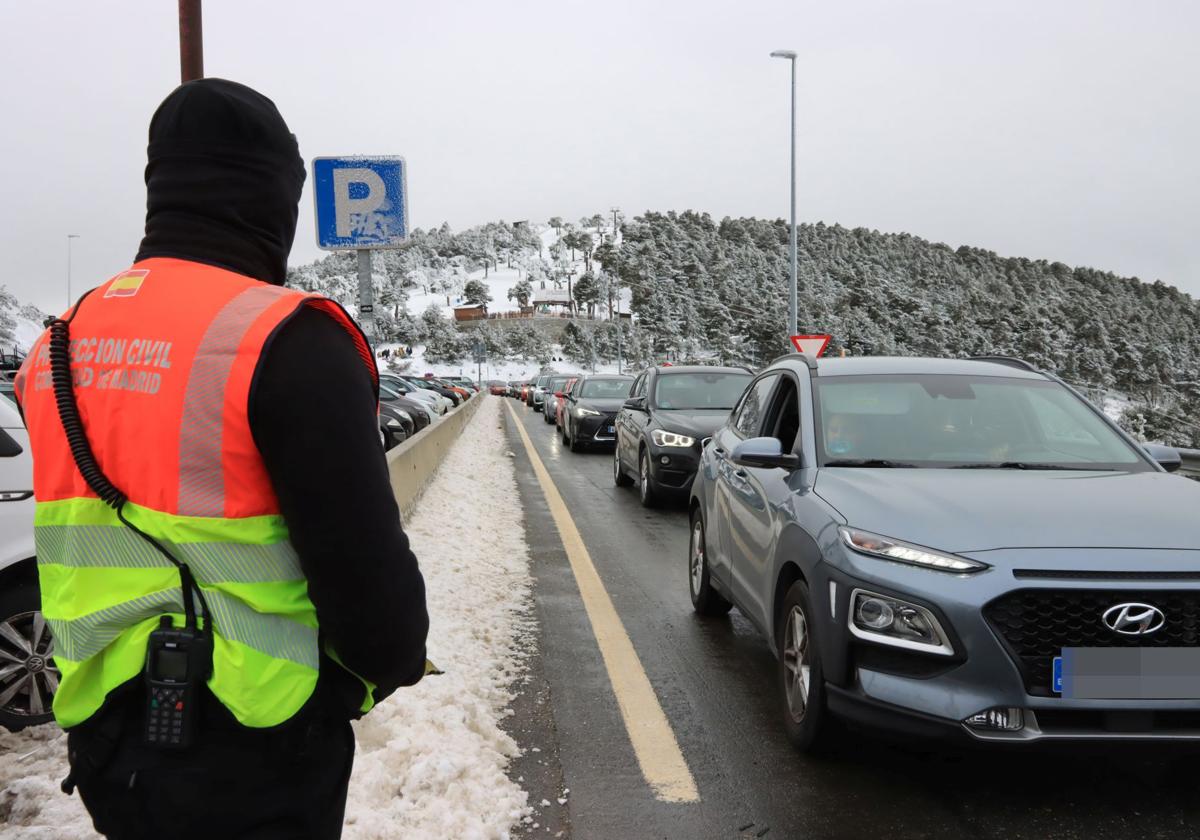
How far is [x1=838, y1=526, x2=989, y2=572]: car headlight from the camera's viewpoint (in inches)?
128

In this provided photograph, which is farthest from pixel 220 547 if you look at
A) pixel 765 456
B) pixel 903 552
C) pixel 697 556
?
pixel 697 556

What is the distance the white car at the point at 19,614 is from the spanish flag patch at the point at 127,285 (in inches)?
116

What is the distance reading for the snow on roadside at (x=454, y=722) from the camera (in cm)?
319

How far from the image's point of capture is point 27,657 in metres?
3.93

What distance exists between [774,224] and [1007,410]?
201534 millimetres

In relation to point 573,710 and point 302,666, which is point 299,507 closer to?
point 302,666

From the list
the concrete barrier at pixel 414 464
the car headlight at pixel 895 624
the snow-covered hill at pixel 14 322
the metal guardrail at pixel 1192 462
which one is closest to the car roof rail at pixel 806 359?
the car headlight at pixel 895 624

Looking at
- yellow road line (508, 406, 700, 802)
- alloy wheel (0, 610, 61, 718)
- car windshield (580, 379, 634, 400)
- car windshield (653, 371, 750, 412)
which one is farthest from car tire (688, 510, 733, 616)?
car windshield (580, 379, 634, 400)

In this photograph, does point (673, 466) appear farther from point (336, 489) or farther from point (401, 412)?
point (401, 412)

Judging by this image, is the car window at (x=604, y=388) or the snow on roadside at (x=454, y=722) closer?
the snow on roadside at (x=454, y=722)

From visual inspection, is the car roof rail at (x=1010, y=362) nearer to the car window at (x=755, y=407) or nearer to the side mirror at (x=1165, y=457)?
the side mirror at (x=1165, y=457)

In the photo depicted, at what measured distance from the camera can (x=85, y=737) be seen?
1.43 metres

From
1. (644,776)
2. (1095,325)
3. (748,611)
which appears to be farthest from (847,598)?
(1095,325)

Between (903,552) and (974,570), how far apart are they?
242mm
